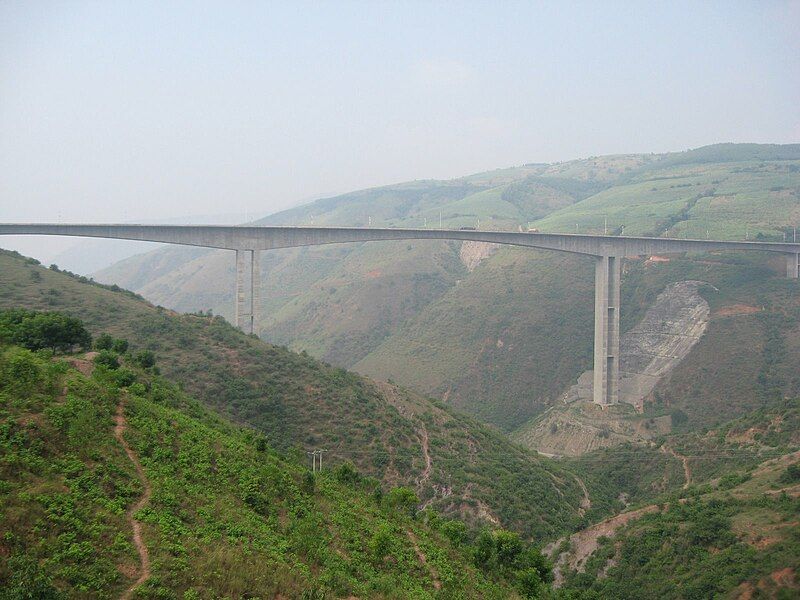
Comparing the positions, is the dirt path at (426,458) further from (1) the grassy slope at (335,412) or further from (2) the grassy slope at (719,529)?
(2) the grassy slope at (719,529)

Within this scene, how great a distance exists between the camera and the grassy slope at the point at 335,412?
1079 inches

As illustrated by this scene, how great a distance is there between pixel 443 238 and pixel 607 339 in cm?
1636

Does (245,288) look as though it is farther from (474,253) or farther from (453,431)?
(474,253)

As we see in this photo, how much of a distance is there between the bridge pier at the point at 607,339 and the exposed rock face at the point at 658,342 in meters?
2.35

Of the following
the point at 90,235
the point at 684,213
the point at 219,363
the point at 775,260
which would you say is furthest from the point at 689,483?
the point at 684,213

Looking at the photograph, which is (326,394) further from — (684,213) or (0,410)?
(684,213)

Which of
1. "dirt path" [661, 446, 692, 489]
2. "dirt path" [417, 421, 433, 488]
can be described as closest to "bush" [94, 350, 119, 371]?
"dirt path" [417, 421, 433, 488]

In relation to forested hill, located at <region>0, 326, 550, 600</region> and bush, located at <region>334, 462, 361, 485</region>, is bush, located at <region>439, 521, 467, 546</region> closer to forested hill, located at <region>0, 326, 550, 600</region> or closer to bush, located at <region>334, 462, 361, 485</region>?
forested hill, located at <region>0, 326, 550, 600</region>

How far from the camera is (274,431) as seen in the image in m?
27.2

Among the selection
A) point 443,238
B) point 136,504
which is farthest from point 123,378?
point 443,238

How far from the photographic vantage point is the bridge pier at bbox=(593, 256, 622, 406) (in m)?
52.6

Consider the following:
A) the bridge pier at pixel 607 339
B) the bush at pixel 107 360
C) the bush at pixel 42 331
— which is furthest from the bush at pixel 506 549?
the bridge pier at pixel 607 339

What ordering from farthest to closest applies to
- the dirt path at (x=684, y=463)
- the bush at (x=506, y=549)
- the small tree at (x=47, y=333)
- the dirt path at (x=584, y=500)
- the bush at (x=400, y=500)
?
the dirt path at (x=684, y=463), the dirt path at (x=584, y=500), the small tree at (x=47, y=333), the bush at (x=400, y=500), the bush at (x=506, y=549)

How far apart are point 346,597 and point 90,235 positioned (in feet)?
121
